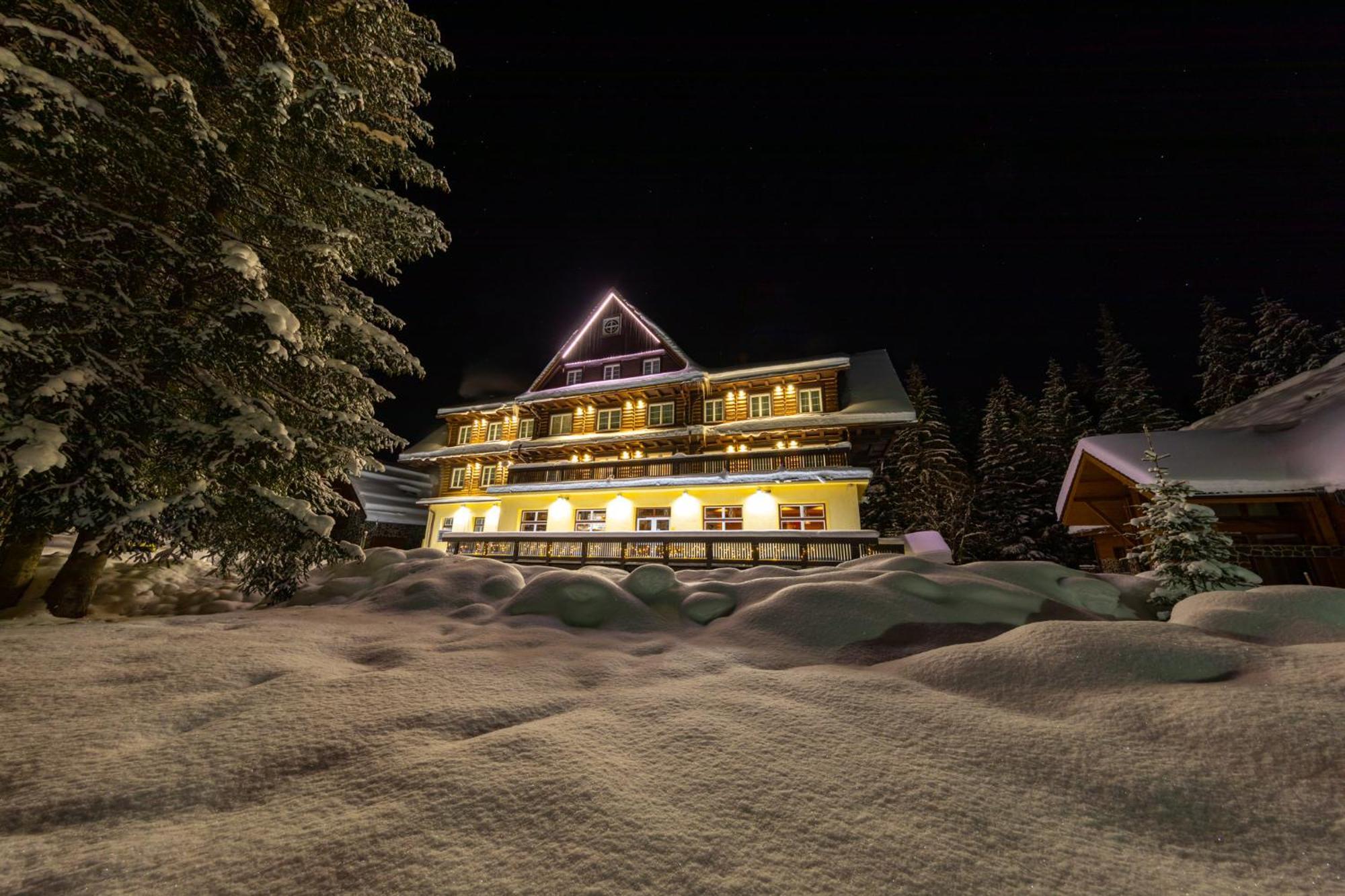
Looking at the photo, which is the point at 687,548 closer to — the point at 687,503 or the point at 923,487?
the point at 687,503

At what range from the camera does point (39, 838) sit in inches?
64.3

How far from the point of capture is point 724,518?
63.8 feet

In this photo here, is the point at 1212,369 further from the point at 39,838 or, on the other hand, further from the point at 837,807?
the point at 39,838

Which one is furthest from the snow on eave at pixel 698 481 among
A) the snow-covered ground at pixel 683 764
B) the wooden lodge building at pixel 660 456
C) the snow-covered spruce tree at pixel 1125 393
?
the snow-covered spruce tree at pixel 1125 393

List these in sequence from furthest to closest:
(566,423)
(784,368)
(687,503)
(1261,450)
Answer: (566,423) → (784,368) → (687,503) → (1261,450)

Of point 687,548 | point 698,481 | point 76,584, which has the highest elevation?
point 698,481

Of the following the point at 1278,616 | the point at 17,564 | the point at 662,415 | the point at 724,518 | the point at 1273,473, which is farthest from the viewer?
the point at 662,415

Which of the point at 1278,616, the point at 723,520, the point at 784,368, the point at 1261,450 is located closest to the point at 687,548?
the point at 723,520

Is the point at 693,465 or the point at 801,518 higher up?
the point at 693,465

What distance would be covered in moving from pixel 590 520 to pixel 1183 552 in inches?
737

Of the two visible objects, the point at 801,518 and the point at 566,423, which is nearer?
the point at 801,518

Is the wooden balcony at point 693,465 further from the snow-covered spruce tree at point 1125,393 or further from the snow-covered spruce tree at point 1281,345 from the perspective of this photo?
the snow-covered spruce tree at point 1281,345

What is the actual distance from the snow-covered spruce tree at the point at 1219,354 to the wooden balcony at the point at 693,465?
25.9m

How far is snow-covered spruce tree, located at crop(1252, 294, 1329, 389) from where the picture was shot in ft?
78.9
